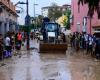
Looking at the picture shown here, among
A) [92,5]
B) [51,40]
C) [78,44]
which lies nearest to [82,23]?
[51,40]

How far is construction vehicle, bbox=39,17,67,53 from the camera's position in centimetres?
3091

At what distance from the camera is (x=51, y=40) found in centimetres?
3838

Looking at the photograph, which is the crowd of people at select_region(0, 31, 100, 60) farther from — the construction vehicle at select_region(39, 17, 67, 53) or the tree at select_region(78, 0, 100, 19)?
the tree at select_region(78, 0, 100, 19)

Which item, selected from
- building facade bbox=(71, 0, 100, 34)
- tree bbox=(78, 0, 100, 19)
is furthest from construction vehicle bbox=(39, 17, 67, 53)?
tree bbox=(78, 0, 100, 19)

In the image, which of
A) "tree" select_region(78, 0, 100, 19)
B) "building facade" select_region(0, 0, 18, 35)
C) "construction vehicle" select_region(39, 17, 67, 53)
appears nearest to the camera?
"tree" select_region(78, 0, 100, 19)

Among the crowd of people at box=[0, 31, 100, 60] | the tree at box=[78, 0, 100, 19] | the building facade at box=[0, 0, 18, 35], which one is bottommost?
the crowd of people at box=[0, 31, 100, 60]

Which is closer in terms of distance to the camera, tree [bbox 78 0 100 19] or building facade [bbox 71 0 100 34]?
tree [bbox 78 0 100 19]

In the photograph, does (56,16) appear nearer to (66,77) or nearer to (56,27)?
(56,27)

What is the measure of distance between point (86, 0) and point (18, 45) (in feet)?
99.9

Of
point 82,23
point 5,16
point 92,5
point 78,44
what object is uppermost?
point 5,16

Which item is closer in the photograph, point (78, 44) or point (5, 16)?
point (78, 44)

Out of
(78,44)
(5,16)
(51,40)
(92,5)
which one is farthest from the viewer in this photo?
(5,16)

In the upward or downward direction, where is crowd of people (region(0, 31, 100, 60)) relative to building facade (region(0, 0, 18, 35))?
downward

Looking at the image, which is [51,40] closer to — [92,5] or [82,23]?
[82,23]
